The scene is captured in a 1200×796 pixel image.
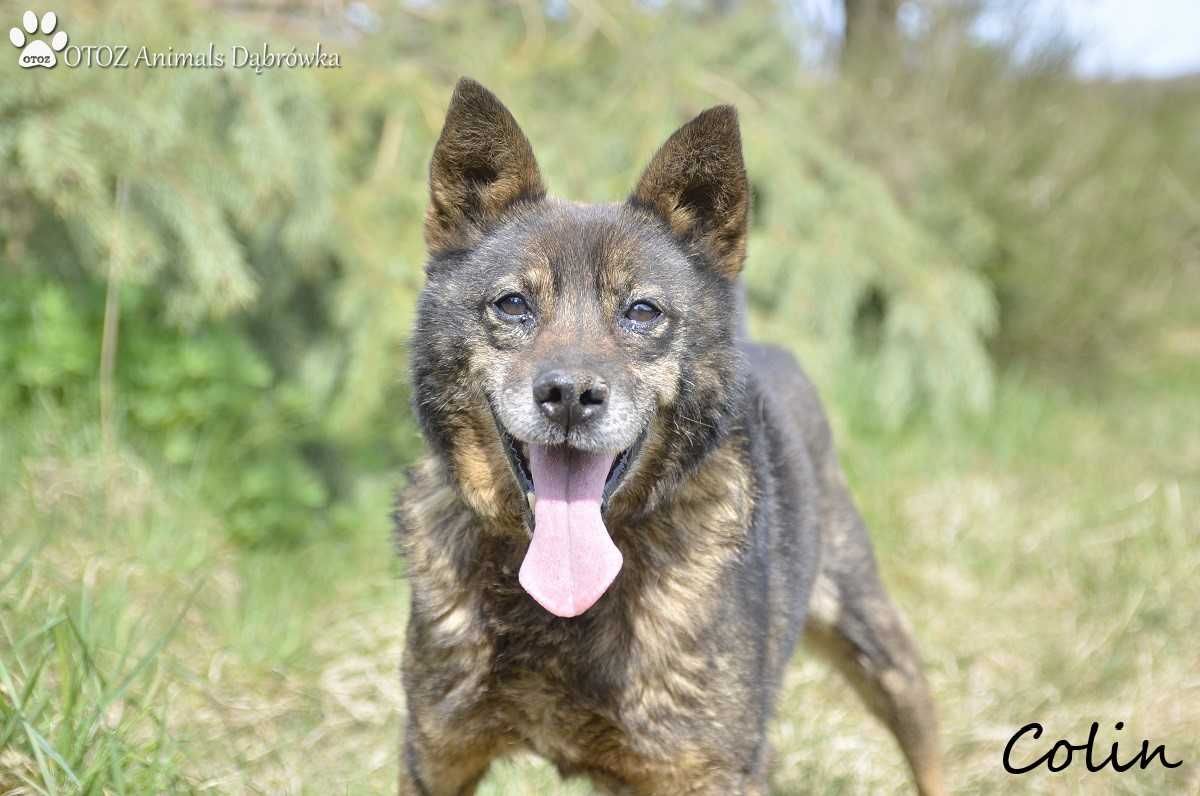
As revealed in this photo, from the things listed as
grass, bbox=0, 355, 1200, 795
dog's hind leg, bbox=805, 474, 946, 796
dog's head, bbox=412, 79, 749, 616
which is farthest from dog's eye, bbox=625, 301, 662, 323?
grass, bbox=0, 355, 1200, 795

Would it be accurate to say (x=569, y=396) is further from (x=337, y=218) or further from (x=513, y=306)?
(x=337, y=218)

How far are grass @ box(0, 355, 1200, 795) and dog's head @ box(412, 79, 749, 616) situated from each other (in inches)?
45.6

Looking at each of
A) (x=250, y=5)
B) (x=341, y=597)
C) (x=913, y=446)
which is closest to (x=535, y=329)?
(x=341, y=597)

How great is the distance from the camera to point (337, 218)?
17.1ft

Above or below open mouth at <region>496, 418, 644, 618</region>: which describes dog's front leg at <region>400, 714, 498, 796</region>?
below

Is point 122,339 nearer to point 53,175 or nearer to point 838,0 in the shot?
point 53,175

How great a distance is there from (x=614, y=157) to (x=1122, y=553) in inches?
127

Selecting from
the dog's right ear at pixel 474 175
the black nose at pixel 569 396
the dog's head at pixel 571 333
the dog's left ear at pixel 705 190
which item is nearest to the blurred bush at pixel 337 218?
the dog's right ear at pixel 474 175

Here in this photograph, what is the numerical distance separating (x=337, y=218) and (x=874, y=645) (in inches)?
120

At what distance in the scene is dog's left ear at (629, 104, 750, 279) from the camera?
2.85m

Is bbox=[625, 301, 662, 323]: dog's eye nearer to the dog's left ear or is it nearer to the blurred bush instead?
the dog's left ear

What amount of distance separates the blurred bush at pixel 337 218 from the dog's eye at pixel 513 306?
6.87 ft

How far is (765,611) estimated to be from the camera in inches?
117

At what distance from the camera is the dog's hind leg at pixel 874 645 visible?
3.77 metres
